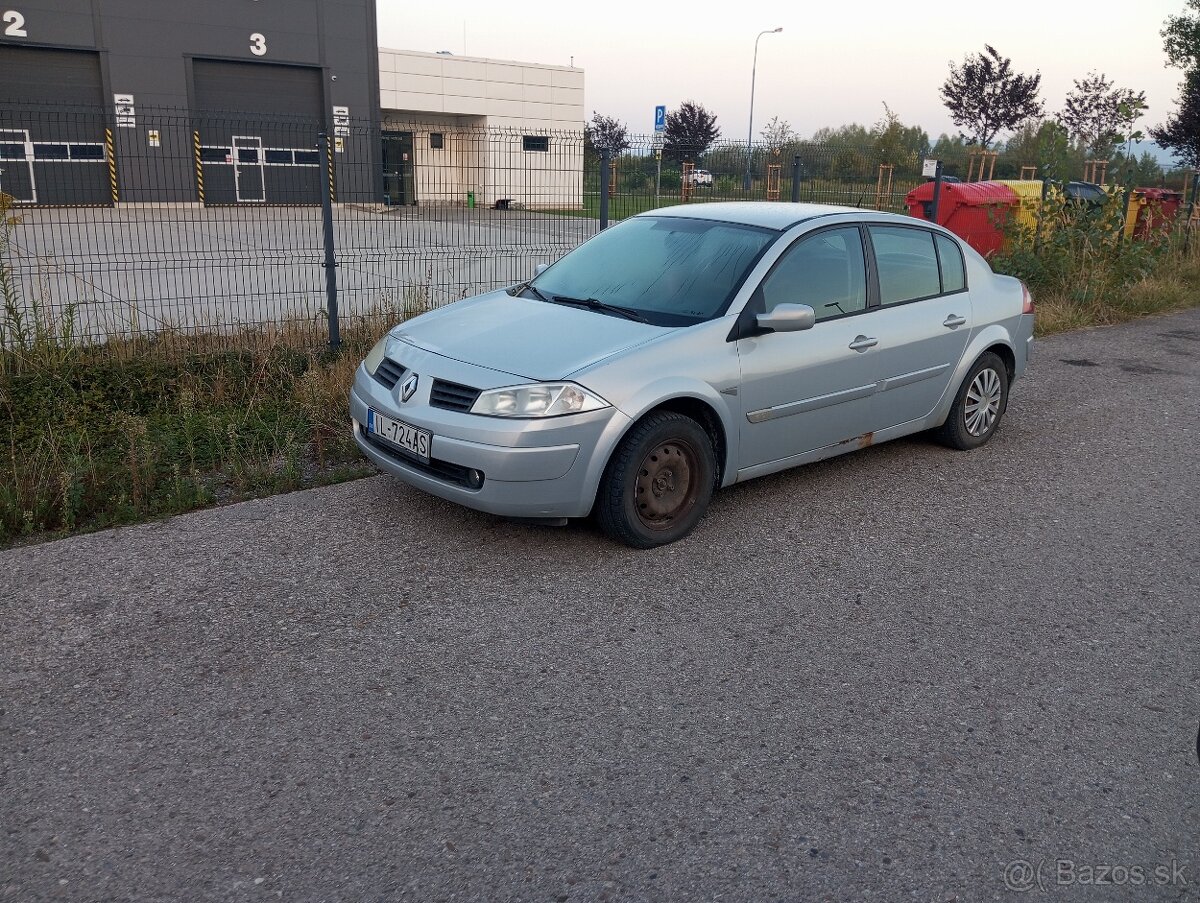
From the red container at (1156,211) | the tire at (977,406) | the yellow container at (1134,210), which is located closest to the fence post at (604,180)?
the tire at (977,406)

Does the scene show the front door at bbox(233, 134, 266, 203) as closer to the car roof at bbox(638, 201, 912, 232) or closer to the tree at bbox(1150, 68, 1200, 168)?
the car roof at bbox(638, 201, 912, 232)

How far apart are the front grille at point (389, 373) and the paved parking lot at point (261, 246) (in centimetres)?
343

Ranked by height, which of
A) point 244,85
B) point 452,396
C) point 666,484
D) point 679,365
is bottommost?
point 666,484

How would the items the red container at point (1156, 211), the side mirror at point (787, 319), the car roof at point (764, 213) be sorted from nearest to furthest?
the side mirror at point (787, 319) < the car roof at point (764, 213) < the red container at point (1156, 211)

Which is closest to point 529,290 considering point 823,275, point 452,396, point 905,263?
point 452,396

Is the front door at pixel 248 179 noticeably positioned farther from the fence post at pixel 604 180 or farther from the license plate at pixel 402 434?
the license plate at pixel 402 434

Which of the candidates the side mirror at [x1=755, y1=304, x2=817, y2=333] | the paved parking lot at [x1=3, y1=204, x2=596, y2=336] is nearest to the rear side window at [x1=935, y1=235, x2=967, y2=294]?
the side mirror at [x1=755, y1=304, x2=817, y2=333]

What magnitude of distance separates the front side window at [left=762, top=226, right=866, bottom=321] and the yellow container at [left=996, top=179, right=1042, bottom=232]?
7994mm

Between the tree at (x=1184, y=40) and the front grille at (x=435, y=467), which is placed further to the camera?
the tree at (x=1184, y=40)

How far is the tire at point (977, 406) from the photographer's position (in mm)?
6562

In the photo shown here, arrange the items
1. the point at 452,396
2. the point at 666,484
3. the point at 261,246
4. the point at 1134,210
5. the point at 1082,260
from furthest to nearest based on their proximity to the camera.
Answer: the point at 1134,210
the point at 1082,260
the point at 261,246
the point at 666,484
the point at 452,396

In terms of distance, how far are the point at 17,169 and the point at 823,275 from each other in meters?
11.1

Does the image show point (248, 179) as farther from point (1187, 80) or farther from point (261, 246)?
point (1187, 80)

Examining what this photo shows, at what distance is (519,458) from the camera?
14.7 ft
